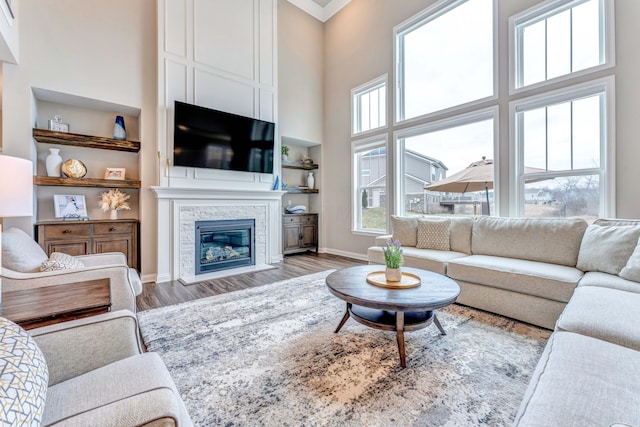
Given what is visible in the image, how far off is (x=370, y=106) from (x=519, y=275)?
3900 mm

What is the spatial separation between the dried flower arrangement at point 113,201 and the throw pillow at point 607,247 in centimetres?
531

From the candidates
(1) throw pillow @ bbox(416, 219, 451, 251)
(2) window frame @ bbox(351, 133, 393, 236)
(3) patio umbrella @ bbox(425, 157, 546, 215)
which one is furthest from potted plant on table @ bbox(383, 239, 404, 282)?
(2) window frame @ bbox(351, 133, 393, 236)

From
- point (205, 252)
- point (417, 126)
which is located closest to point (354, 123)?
point (417, 126)

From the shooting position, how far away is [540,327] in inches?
91.6

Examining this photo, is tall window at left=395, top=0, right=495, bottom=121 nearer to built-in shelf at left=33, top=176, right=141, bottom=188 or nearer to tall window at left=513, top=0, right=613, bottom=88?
tall window at left=513, top=0, right=613, bottom=88

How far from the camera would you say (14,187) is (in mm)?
1266

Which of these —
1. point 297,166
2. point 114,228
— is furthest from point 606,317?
point 297,166

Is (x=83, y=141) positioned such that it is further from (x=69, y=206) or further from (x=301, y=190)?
(x=301, y=190)

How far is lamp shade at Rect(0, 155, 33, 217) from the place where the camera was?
1.22 metres

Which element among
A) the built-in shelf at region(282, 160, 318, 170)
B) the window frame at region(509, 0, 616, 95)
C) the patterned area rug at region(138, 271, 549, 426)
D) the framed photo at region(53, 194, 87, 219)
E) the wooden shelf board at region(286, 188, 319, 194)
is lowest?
the patterned area rug at region(138, 271, 549, 426)

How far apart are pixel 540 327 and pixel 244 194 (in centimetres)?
404

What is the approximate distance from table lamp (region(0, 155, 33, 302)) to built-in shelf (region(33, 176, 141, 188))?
252cm

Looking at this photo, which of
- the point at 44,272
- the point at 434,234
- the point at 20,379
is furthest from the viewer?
the point at 434,234

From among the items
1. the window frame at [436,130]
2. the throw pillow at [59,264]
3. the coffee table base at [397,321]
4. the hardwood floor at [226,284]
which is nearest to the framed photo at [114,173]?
the hardwood floor at [226,284]
